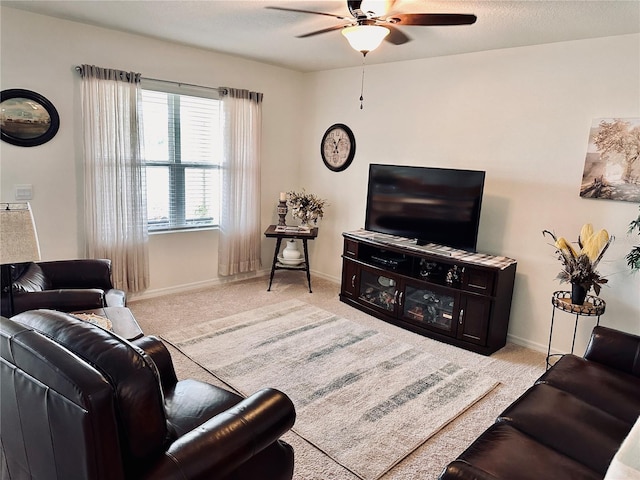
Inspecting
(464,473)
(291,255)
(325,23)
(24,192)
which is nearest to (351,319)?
(291,255)

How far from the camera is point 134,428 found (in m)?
1.19

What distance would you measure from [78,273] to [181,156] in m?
1.79

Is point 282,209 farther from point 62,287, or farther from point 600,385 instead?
point 600,385

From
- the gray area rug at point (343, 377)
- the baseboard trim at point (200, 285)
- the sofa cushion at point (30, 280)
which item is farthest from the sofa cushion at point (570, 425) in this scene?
the baseboard trim at point (200, 285)

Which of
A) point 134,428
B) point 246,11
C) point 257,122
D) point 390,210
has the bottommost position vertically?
point 134,428

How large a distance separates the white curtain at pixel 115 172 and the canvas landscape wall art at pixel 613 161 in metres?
3.98

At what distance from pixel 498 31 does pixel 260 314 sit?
319cm

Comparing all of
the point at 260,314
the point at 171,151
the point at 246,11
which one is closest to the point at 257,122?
the point at 171,151

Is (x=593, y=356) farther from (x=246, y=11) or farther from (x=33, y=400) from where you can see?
(x=246, y=11)

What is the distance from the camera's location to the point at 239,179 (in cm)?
500

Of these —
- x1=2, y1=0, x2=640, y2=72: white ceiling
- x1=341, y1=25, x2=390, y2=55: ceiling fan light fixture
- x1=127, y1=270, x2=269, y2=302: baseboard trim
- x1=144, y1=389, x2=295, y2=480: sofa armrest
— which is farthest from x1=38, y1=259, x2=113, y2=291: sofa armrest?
x1=341, y1=25, x2=390, y2=55: ceiling fan light fixture

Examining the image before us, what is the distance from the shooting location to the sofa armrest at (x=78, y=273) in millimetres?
3264

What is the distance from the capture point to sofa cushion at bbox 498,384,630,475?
66.6 inches

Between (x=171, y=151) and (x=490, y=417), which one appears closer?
(x=490, y=417)
